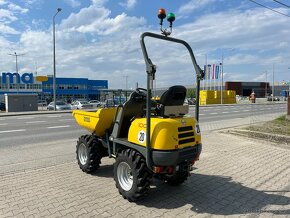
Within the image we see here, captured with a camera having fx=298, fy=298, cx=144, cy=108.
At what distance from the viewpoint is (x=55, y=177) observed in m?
5.68

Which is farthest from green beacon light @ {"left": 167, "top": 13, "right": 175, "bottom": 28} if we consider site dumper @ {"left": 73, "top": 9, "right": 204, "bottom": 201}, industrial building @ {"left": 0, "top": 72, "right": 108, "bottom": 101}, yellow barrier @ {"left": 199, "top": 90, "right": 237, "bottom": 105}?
industrial building @ {"left": 0, "top": 72, "right": 108, "bottom": 101}

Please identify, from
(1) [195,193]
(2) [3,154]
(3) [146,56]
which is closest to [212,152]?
(1) [195,193]

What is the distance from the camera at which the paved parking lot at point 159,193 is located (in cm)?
415

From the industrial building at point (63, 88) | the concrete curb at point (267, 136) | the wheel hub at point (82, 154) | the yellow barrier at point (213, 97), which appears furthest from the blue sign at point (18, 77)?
the wheel hub at point (82, 154)

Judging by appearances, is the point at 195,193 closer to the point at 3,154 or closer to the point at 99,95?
the point at 99,95

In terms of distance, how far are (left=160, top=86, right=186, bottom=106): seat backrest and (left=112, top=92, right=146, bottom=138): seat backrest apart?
25.4 inches

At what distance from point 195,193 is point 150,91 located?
79.1 inches

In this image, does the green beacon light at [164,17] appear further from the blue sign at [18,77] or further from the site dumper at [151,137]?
the blue sign at [18,77]

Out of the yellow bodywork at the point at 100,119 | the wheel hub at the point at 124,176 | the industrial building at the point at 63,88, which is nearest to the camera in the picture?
the wheel hub at the point at 124,176

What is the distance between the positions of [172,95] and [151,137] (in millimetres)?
712

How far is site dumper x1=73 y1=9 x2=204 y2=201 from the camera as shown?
412 cm

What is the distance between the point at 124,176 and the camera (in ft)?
15.6

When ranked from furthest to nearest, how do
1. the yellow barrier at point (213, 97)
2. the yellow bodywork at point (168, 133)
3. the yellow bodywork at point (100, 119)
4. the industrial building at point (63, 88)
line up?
the industrial building at point (63, 88) < the yellow barrier at point (213, 97) < the yellow bodywork at point (100, 119) < the yellow bodywork at point (168, 133)

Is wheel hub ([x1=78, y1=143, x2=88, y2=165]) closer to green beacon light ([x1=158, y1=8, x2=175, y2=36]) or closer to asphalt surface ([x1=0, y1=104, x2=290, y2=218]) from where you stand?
asphalt surface ([x1=0, y1=104, x2=290, y2=218])
